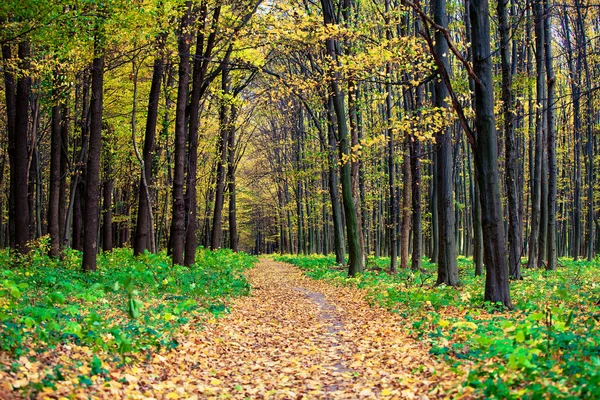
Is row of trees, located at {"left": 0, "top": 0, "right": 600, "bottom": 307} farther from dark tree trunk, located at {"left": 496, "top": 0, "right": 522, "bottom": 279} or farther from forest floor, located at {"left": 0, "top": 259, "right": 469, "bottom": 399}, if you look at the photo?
forest floor, located at {"left": 0, "top": 259, "right": 469, "bottom": 399}

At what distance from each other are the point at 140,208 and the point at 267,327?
11.1 metres

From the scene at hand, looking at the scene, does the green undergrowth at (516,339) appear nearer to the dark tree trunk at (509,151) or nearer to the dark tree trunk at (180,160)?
the dark tree trunk at (509,151)

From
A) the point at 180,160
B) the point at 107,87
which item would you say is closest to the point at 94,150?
the point at 180,160

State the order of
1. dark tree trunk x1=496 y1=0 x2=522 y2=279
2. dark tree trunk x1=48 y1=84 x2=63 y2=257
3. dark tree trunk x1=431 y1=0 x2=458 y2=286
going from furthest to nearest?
dark tree trunk x1=48 y1=84 x2=63 y2=257
dark tree trunk x1=496 y1=0 x2=522 y2=279
dark tree trunk x1=431 y1=0 x2=458 y2=286

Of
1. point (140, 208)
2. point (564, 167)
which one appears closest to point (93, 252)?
point (140, 208)

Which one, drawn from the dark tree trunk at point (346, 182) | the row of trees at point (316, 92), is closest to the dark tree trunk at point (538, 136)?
the row of trees at point (316, 92)

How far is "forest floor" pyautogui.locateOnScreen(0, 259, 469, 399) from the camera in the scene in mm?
5223

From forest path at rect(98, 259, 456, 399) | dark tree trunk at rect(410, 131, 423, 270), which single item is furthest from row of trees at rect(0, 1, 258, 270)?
dark tree trunk at rect(410, 131, 423, 270)

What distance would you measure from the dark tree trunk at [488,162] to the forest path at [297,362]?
2.12m

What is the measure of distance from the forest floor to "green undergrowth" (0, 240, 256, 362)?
0.38m

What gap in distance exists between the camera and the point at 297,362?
6836 mm

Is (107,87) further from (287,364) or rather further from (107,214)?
(287,364)

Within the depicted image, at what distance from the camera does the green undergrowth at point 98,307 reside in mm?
5500

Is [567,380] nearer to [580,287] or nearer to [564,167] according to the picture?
[580,287]
